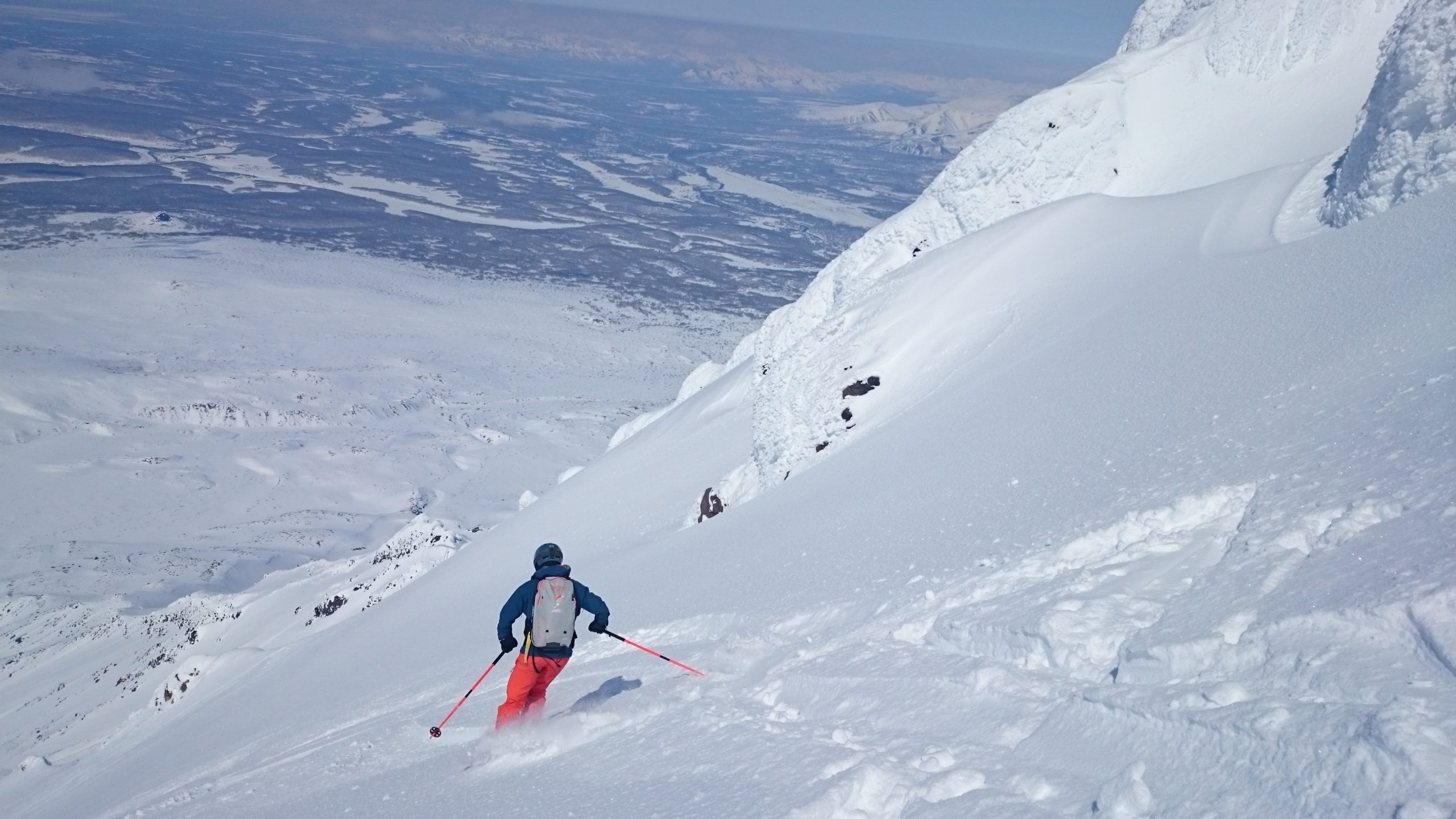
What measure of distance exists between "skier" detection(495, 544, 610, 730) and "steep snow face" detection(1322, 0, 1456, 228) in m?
8.12

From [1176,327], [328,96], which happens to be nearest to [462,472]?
[1176,327]

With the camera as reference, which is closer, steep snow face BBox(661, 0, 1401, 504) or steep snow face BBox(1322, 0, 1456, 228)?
steep snow face BBox(1322, 0, 1456, 228)

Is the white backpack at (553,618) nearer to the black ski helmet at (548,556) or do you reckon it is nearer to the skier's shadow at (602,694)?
the black ski helmet at (548,556)

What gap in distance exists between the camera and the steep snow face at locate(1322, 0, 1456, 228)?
347 inches

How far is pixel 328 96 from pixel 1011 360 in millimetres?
206056

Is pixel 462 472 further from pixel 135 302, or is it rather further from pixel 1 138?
pixel 1 138

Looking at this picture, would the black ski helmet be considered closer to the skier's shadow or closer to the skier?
the skier

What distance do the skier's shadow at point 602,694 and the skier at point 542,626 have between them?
9.2 inches

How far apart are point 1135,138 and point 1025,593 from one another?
15914mm

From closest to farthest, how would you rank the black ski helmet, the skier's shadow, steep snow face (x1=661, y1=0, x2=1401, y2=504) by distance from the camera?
the skier's shadow → the black ski helmet → steep snow face (x1=661, y1=0, x2=1401, y2=504)

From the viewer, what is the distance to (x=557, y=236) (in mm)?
100125

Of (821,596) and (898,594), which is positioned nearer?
(898,594)

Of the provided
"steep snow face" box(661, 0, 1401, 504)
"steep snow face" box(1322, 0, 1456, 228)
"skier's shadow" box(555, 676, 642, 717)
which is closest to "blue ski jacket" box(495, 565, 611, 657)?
"skier's shadow" box(555, 676, 642, 717)

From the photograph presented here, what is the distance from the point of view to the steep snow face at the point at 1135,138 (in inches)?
588
